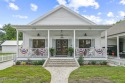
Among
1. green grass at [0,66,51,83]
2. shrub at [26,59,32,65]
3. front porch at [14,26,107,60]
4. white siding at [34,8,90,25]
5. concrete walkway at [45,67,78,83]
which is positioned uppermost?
white siding at [34,8,90,25]

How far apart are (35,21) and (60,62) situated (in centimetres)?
659

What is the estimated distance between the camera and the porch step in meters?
15.9

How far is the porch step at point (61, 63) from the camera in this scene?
1593 cm

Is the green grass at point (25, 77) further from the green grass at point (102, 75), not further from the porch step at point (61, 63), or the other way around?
the porch step at point (61, 63)

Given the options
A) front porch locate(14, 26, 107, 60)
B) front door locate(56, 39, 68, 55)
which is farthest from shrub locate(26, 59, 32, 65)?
front door locate(56, 39, 68, 55)

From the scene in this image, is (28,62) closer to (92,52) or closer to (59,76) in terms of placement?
(92,52)

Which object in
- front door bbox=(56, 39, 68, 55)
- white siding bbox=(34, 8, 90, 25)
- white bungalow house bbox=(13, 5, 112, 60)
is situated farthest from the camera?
white siding bbox=(34, 8, 90, 25)

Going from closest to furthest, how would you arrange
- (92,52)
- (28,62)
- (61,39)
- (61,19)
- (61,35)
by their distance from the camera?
1. (28,62)
2. (92,52)
3. (61,35)
4. (61,39)
5. (61,19)

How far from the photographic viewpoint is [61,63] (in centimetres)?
1648

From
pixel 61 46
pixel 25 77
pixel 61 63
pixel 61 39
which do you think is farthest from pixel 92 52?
pixel 25 77

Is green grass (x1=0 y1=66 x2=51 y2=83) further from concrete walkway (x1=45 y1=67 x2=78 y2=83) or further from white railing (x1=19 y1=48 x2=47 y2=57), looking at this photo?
white railing (x1=19 y1=48 x2=47 y2=57)

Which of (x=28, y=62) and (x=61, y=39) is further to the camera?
(x=61, y=39)

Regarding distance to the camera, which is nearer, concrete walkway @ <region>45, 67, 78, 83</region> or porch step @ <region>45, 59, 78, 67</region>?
concrete walkway @ <region>45, 67, 78, 83</region>

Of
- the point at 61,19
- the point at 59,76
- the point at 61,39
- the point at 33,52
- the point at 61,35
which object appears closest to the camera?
the point at 59,76
